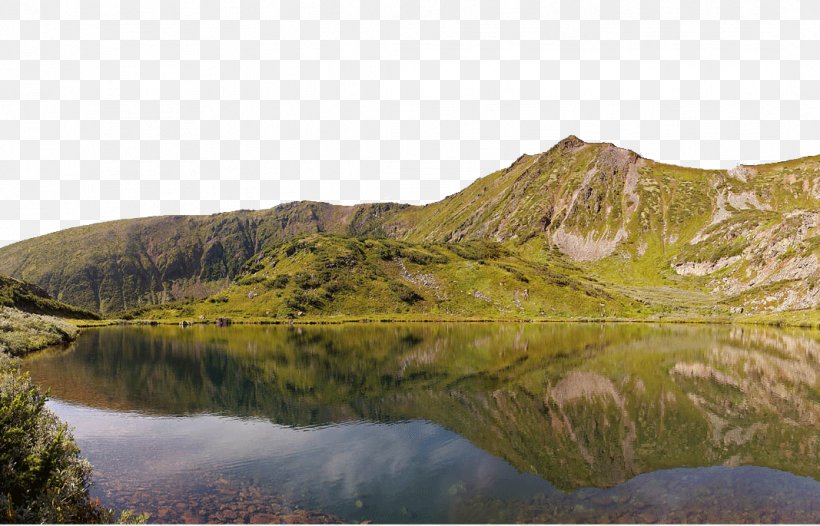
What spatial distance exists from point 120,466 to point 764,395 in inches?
3017

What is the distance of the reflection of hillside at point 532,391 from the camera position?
4259 cm

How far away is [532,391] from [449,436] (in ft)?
73.5

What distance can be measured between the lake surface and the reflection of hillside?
334mm

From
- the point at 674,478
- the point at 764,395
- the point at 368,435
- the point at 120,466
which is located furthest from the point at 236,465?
the point at 764,395

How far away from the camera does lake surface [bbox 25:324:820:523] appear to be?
102ft

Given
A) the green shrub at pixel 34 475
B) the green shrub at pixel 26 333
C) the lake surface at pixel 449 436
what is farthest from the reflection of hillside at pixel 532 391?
the green shrub at pixel 34 475

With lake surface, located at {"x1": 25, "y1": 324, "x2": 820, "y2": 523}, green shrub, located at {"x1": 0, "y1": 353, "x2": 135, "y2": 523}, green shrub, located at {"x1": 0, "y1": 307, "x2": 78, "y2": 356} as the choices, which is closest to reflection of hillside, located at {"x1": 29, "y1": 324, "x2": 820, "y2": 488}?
lake surface, located at {"x1": 25, "y1": 324, "x2": 820, "y2": 523}

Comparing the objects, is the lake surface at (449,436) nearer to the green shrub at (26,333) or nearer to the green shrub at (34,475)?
the green shrub at (26,333)

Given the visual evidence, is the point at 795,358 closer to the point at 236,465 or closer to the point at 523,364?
the point at 523,364

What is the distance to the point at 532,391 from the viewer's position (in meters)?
64.6

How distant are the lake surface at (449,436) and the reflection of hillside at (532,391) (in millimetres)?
334

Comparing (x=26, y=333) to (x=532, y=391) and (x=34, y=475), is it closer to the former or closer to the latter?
(x=34, y=475)

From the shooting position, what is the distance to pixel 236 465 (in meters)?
37.8

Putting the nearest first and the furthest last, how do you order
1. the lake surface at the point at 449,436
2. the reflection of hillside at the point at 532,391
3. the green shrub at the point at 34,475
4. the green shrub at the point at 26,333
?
the green shrub at the point at 34,475
the lake surface at the point at 449,436
the reflection of hillside at the point at 532,391
the green shrub at the point at 26,333
